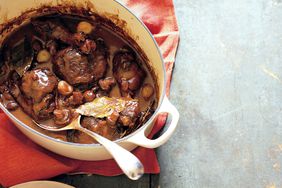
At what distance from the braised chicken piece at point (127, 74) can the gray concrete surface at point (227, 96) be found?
16 cm

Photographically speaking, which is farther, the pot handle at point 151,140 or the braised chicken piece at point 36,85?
the braised chicken piece at point 36,85

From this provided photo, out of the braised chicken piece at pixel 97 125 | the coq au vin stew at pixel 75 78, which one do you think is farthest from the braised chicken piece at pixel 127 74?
the braised chicken piece at pixel 97 125

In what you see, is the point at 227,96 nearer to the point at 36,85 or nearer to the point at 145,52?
the point at 145,52

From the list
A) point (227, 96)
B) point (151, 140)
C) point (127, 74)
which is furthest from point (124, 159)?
point (227, 96)

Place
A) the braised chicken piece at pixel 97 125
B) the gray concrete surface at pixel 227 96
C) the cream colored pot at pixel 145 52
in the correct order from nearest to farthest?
the cream colored pot at pixel 145 52, the braised chicken piece at pixel 97 125, the gray concrete surface at pixel 227 96

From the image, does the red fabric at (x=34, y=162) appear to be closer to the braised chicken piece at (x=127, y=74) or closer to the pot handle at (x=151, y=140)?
the braised chicken piece at (x=127, y=74)

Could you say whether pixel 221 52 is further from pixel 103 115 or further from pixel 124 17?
pixel 103 115

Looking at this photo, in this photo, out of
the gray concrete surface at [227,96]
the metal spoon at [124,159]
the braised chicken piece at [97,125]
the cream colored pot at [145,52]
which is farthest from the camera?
the gray concrete surface at [227,96]

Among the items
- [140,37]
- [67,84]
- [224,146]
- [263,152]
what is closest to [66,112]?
[67,84]

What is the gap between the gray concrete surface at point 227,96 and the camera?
1.35 metres

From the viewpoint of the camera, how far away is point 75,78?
1.30 m

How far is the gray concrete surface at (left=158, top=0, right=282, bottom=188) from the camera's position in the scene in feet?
4.43

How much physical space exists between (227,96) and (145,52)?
0.30 m

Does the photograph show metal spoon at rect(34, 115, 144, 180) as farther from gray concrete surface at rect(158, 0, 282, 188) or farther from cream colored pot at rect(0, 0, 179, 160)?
gray concrete surface at rect(158, 0, 282, 188)
